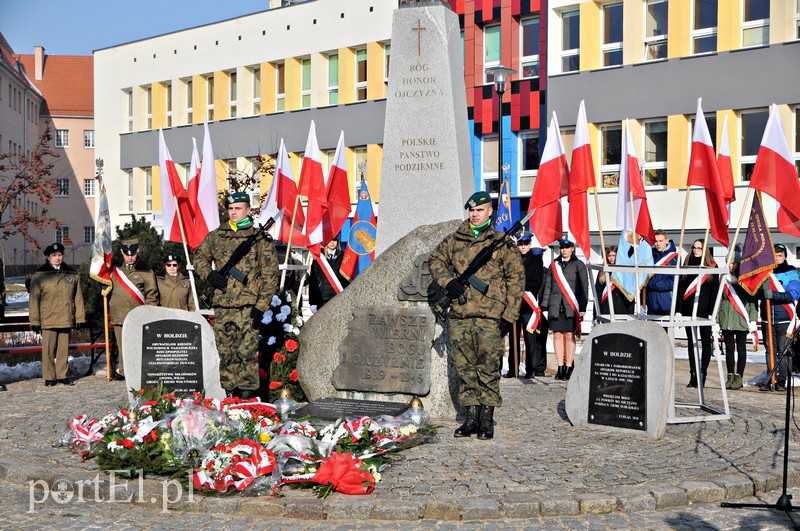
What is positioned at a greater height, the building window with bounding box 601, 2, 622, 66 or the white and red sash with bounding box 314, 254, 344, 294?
the building window with bounding box 601, 2, 622, 66

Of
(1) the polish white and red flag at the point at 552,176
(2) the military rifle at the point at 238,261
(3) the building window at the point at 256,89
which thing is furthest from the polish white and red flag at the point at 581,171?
(3) the building window at the point at 256,89

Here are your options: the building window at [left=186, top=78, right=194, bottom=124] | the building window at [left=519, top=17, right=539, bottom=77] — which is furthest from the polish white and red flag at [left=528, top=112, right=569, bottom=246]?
the building window at [left=186, top=78, right=194, bottom=124]

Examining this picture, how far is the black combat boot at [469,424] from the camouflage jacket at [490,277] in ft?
2.56

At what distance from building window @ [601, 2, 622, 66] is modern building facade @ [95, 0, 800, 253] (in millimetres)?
39

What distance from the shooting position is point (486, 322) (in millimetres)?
8789

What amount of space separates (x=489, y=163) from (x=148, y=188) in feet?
60.5

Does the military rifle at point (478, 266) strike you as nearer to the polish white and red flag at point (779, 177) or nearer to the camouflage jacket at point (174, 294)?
the polish white and red flag at point (779, 177)

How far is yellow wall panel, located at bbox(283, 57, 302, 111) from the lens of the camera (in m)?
38.6

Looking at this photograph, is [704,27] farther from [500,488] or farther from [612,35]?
[500,488]

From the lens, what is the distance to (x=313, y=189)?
13586mm

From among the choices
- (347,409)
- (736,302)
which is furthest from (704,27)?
(347,409)

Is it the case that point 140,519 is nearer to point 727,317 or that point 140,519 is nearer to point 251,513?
point 251,513

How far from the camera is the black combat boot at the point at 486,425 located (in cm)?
880

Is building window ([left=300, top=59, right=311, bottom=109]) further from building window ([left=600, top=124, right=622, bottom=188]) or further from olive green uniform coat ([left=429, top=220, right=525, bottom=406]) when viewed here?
olive green uniform coat ([left=429, top=220, right=525, bottom=406])
